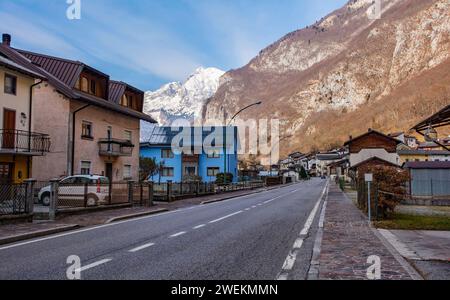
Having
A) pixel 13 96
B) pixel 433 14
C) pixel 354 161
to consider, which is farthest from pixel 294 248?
pixel 433 14

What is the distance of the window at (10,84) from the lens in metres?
22.9

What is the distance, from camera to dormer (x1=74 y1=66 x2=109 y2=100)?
2985cm

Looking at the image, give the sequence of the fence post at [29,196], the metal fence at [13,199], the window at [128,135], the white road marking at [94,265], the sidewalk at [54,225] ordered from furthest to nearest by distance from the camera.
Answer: the window at [128,135] < the fence post at [29,196] < the metal fence at [13,199] < the sidewalk at [54,225] < the white road marking at [94,265]

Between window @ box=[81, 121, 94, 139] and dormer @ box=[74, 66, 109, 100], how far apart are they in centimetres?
228

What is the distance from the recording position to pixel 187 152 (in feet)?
207

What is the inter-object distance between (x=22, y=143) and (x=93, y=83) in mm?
8776

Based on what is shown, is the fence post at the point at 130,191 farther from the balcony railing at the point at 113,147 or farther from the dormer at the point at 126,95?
the dormer at the point at 126,95

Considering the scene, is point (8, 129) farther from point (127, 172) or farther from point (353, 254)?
point (353, 254)

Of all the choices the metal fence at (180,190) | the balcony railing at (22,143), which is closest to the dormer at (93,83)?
the balcony railing at (22,143)

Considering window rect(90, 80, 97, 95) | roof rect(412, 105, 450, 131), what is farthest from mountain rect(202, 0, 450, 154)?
roof rect(412, 105, 450, 131)

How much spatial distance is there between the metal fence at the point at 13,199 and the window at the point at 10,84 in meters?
11.5

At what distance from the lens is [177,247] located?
30.5 feet

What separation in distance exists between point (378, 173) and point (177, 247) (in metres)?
9.46
